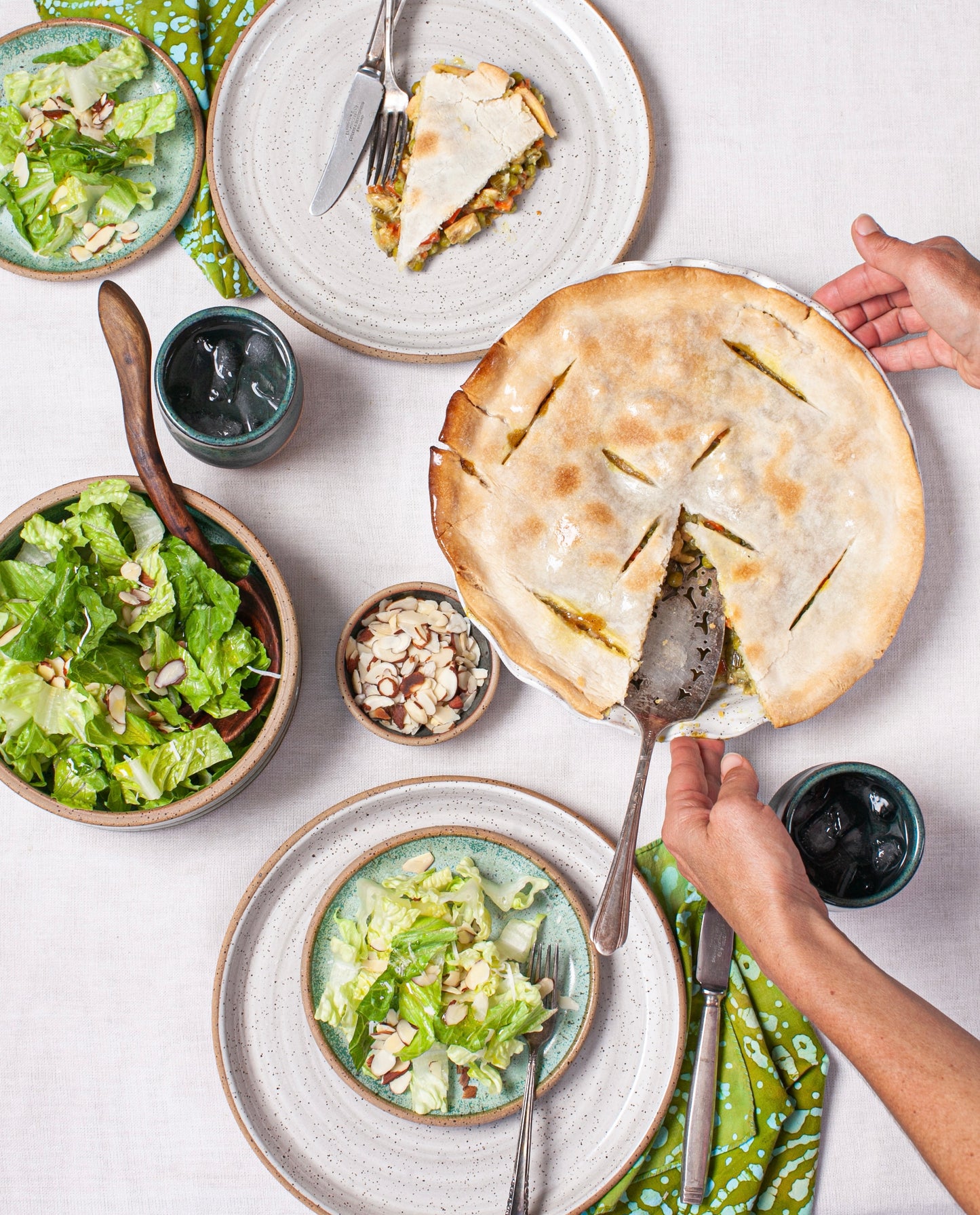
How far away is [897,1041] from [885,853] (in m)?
0.41

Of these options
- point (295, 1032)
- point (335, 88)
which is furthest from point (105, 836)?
point (335, 88)

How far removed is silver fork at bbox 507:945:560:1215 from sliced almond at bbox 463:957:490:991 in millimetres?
98

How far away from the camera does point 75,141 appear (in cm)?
172

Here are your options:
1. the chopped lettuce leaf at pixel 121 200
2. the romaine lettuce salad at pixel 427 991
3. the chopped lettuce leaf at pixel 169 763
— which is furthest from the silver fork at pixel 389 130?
the romaine lettuce salad at pixel 427 991

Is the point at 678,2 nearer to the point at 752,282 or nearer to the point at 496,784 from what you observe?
the point at 752,282

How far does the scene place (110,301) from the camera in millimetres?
1487

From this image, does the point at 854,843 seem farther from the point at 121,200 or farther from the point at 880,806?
the point at 121,200

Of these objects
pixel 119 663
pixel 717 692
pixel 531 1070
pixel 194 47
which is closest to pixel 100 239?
pixel 194 47

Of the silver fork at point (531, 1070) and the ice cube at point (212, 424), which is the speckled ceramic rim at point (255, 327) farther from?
the silver fork at point (531, 1070)

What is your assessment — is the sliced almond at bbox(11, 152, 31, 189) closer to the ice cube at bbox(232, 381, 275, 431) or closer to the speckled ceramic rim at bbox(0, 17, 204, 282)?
the speckled ceramic rim at bbox(0, 17, 204, 282)

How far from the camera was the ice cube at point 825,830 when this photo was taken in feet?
5.29

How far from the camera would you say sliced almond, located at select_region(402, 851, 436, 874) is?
65.7 inches

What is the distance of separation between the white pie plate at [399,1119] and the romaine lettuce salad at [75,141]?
1.18m

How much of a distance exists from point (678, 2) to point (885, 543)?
45.8 inches
